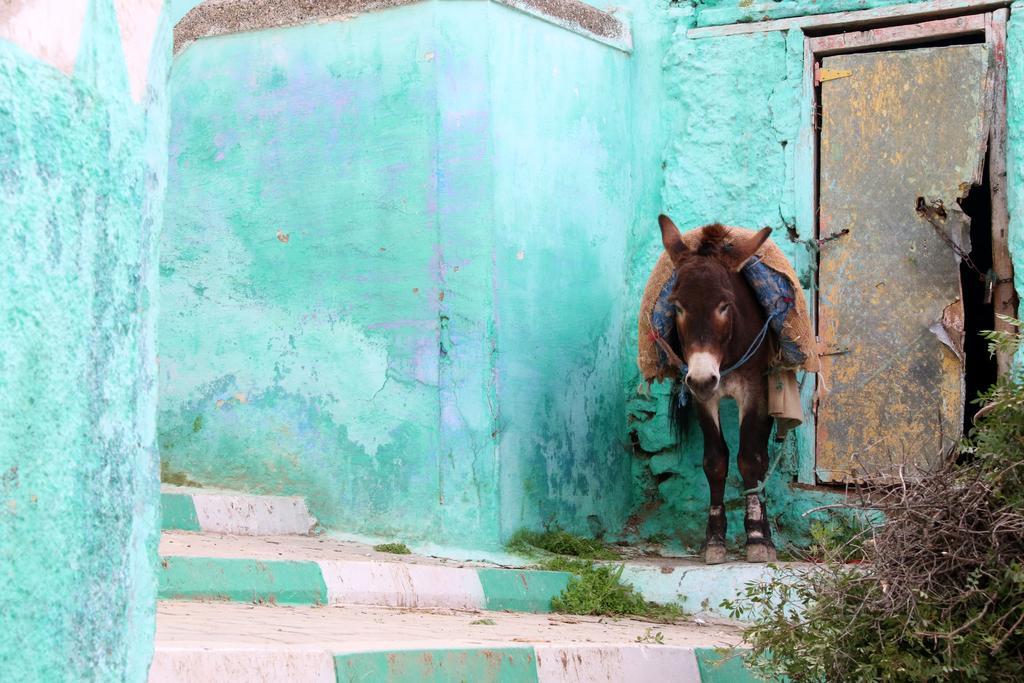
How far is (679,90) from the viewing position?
26.4 feet

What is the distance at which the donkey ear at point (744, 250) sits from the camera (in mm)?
6891

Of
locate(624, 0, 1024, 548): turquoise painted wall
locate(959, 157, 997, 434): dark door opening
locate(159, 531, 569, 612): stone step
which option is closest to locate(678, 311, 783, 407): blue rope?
locate(624, 0, 1024, 548): turquoise painted wall

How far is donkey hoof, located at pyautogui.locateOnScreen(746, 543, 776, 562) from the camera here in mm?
6957

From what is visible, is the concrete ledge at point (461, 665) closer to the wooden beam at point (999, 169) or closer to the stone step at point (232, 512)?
the stone step at point (232, 512)

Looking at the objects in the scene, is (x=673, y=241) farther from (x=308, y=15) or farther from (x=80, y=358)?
(x=80, y=358)

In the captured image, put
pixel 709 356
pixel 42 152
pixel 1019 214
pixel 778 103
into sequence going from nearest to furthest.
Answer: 1. pixel 42 152
2. pixel 709 356
3. pixel 1019 214
4. pixel 778 103

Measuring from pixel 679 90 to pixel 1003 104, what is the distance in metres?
1.80

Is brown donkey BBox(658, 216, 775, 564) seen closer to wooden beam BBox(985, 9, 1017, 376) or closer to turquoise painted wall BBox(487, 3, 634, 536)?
turquoise painted wall BBox(487, 3, 634, 536)

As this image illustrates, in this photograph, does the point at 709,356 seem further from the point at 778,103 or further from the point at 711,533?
the point at 778,103

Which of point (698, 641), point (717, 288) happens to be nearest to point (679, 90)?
point (717, 288)

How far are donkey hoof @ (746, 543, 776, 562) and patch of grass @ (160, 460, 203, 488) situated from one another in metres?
2.87

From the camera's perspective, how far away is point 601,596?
6.51m

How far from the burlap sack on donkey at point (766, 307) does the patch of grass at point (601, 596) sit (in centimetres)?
106

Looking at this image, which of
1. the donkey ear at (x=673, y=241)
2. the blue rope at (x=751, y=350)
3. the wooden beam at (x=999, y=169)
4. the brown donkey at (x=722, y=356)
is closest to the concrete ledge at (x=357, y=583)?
the brown donkey at (x=722, y=356)
